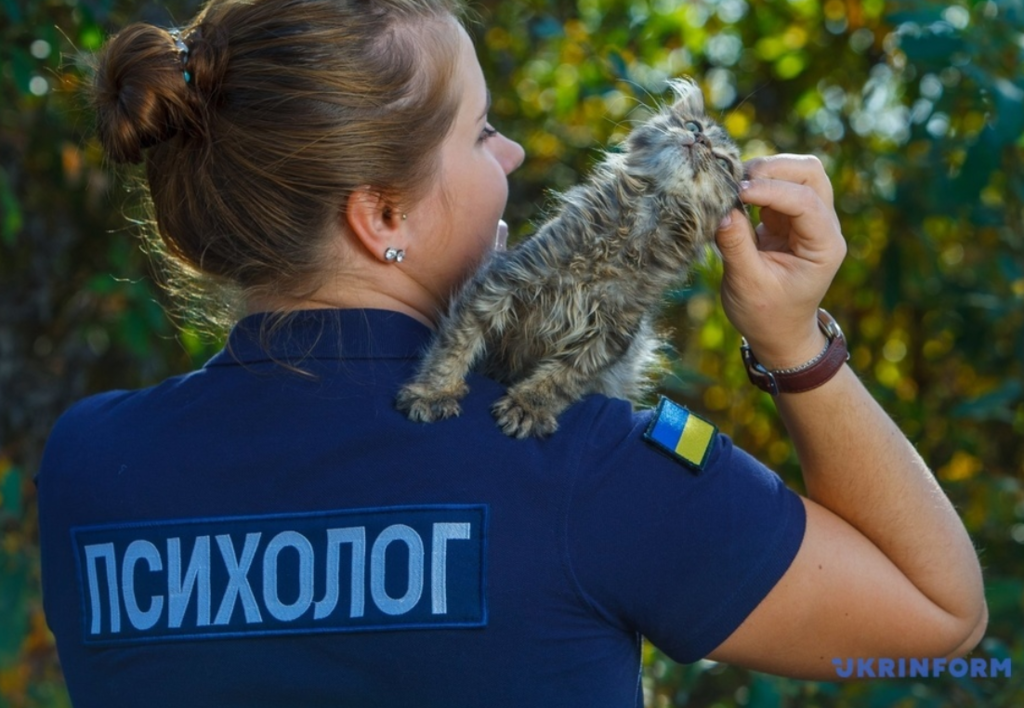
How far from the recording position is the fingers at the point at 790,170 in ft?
4.89

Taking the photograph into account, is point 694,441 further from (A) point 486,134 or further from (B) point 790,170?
(A) point 486,134

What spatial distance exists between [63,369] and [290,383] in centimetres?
265

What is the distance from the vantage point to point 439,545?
1270mm

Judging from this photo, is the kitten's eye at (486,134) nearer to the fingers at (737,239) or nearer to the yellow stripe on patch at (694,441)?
the fingers at (737,239)

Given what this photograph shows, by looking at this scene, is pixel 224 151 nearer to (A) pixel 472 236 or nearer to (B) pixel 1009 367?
(A) pixel 472 236

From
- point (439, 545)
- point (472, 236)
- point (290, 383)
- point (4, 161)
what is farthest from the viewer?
point (4, 161)

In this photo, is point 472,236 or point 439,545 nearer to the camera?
point 439,545

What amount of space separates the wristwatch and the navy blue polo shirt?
6.4 inches

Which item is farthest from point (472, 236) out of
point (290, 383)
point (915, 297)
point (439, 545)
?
point (915, 297)

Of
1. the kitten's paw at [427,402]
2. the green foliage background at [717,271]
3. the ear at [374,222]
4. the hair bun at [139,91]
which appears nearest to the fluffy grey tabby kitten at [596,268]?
the kitten's paw at [427,402]

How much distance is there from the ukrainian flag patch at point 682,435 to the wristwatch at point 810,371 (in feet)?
0.68

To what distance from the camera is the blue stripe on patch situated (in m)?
1.27

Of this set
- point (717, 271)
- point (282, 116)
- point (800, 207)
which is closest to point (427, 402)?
point (282, 116)

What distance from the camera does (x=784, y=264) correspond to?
4.89 feet
